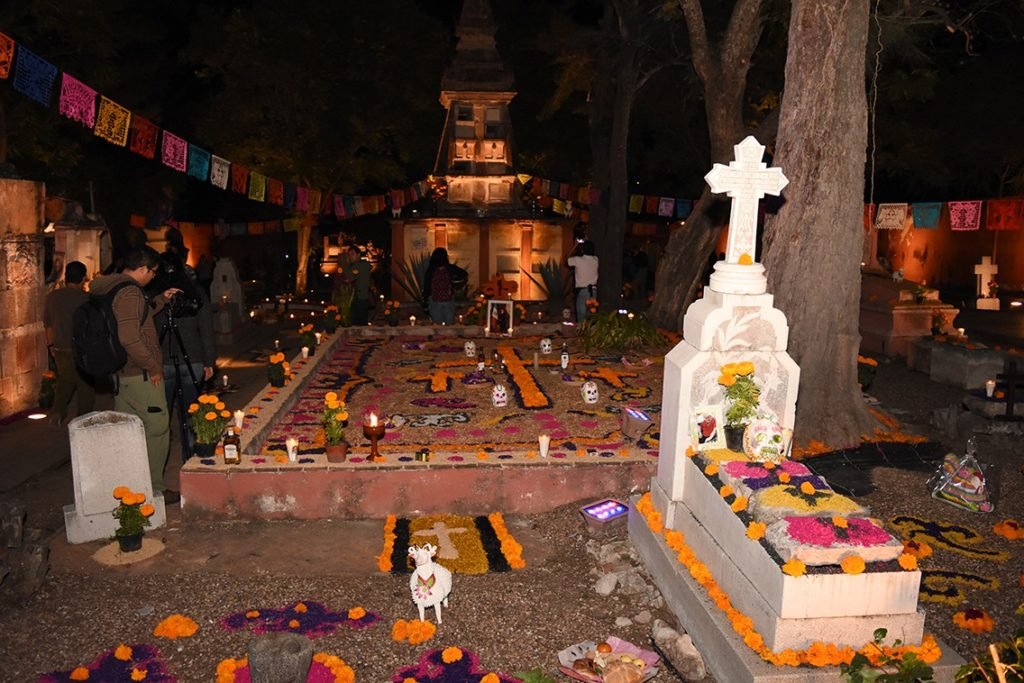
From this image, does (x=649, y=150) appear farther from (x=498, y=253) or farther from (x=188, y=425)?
(x=188, y=425)

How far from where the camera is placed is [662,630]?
19.2 feet

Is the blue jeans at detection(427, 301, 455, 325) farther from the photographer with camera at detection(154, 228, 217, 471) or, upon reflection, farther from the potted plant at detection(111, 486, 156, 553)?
the potted plant at detection(111, 486, 156, 553)

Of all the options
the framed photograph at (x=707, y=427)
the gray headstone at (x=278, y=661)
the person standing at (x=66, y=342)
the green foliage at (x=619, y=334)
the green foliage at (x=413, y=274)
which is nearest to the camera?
the gray headstone at (x=278, y=661)

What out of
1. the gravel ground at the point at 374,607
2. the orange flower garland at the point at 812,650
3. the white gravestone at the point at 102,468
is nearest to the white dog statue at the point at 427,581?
the gravel ground at the point at 374,607

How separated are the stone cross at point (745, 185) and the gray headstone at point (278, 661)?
189 inches

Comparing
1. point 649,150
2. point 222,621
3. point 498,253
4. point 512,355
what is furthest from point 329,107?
point 222,621

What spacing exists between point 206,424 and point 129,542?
4.64ft

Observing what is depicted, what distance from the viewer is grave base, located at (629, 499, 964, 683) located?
16.1 ft

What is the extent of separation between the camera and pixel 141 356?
7.57m

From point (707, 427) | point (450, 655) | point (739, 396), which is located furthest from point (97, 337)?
point (739, 396)

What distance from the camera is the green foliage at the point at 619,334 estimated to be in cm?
1502

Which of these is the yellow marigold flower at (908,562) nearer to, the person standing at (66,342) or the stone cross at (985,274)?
the person standing at (66,342)

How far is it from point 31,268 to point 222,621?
8107 millimetres

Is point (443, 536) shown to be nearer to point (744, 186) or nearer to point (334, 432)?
point (334, 432)
